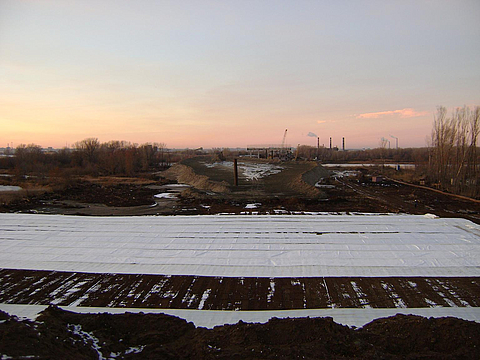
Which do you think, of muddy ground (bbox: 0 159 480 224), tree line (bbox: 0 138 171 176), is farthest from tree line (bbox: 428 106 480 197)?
tree line (bbox: 0 138 171 176)

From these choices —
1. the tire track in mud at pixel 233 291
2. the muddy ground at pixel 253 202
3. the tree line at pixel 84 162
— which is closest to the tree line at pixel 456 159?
the muddy ground at pixel 253 202

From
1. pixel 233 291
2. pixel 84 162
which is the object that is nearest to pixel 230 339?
pixel 233 291

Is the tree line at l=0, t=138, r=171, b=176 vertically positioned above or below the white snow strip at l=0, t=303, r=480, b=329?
above

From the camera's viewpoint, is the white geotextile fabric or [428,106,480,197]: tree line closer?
the white geotextile fabric

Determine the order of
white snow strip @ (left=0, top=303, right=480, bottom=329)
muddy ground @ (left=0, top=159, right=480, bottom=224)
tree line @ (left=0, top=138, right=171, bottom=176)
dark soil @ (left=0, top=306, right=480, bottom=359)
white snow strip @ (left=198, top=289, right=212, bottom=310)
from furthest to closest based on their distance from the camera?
tree line @ (left=0, top=138, right=171, bottom=176) < muddy ground @ (left=0, top=159, right=480, bottom=224) < white snow strip @ (left=198, top=289, right=212, bottom=310) < white snow strip @ (left=0, top=303, right=480, bottom=329) < dark soil @ (left=0, top=306, right=480, bottom=359)

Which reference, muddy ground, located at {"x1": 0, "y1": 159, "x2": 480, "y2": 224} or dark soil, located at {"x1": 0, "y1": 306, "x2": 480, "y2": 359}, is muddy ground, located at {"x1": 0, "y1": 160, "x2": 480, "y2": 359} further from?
muddy ground, located at {"x1": 0, "y1": 159, "x2": 480, "y2": 224}

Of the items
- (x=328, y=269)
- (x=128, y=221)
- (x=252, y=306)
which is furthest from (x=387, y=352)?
(x=128, y=221)

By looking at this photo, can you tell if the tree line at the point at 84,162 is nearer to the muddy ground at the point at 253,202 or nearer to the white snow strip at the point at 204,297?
the muddy ground at the point at 253,202
